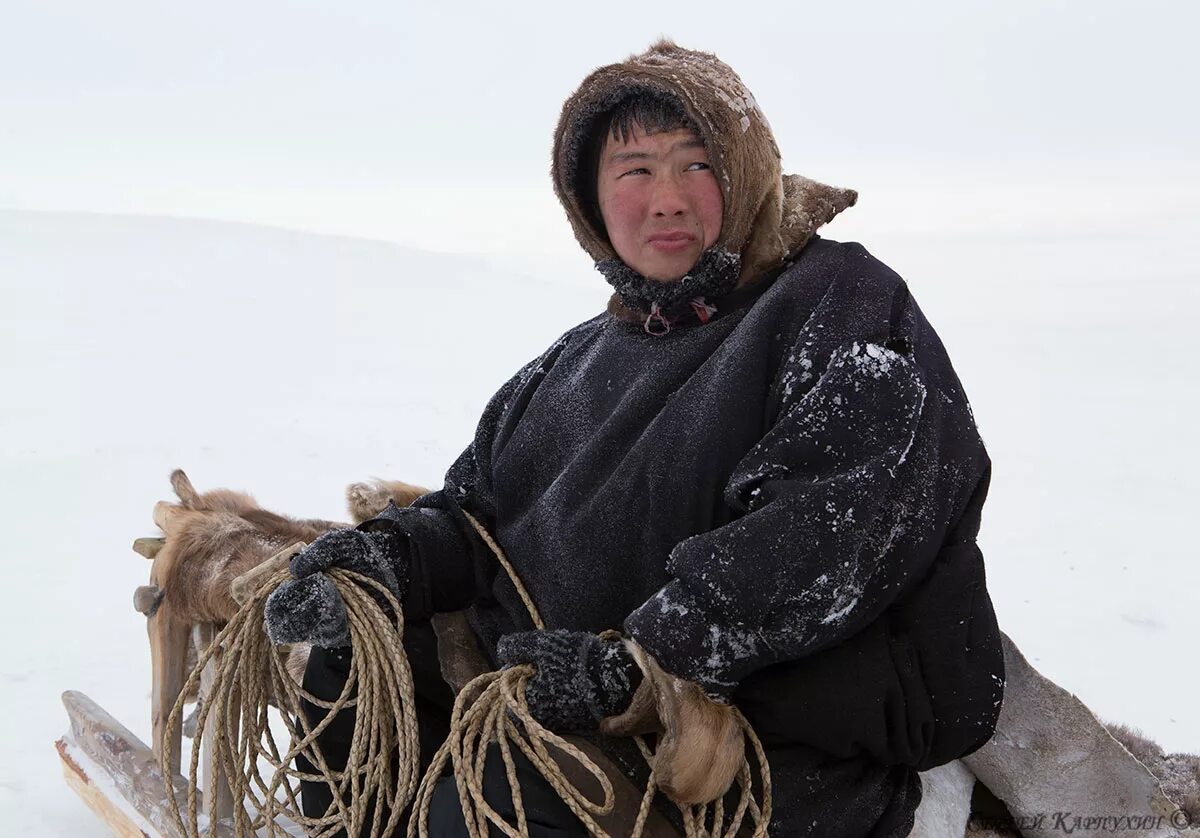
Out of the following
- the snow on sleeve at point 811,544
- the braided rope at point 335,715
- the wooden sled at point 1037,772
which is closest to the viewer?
the snow on sleeve at point 811,544

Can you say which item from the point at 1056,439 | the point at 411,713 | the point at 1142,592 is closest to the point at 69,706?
the point at 411,713

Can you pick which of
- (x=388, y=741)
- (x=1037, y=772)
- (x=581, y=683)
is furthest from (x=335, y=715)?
(x=1037, y=772)

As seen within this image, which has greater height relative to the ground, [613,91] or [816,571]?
[613,91]

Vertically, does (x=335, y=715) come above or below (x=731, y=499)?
below

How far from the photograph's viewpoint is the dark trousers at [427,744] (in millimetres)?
1352

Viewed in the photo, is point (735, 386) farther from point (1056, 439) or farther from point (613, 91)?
point (1056, 439)

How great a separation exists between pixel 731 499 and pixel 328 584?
63cm

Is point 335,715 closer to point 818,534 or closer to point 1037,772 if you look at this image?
point 818,534

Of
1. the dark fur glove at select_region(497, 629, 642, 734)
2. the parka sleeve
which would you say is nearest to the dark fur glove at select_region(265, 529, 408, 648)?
the dark fur glove at select_region(497, 629, 642, 734)

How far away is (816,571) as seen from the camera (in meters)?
1.27

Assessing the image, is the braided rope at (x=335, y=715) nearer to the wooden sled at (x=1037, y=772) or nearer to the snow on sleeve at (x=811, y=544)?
the wooden sled at (x=1037, y=772)

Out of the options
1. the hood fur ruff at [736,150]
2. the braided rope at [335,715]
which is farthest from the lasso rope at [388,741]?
the hood fur ruff at [736,150]

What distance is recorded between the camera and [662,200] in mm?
1632

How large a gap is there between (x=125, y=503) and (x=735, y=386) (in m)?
4.69
